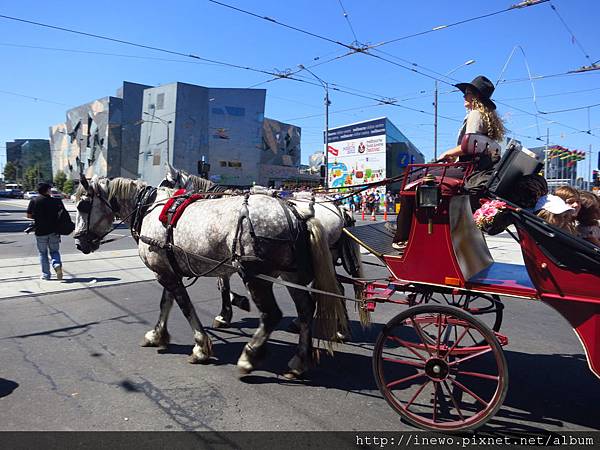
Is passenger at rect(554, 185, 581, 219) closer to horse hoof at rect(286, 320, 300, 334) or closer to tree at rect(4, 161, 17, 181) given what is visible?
horse hoof at rect(286, 320, 300, 334)

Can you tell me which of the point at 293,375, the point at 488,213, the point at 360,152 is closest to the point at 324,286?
the point at 293,375

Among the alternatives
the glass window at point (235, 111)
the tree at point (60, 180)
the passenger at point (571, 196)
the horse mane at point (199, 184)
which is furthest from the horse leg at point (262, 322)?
Answer: the tree at point (60, 180)

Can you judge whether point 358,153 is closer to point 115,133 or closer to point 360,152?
point 360,152

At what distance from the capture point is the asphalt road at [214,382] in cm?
323

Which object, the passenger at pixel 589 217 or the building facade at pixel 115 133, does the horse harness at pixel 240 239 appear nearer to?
the passenger at pixel 589 217

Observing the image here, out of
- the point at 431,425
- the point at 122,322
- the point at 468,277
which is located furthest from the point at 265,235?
the point at 122,322

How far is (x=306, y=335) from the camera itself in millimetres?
4168

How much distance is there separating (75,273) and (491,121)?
8009 mm

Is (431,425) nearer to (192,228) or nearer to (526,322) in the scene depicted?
(192,228)

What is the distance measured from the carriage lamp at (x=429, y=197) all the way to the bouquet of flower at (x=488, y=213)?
0.38 m

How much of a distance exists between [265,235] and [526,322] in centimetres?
410

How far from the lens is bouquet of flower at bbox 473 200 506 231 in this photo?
316 cm

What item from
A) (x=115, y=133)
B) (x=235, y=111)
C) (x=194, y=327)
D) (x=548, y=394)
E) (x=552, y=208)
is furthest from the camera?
(x=115, y=133)

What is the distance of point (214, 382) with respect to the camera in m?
3.92
